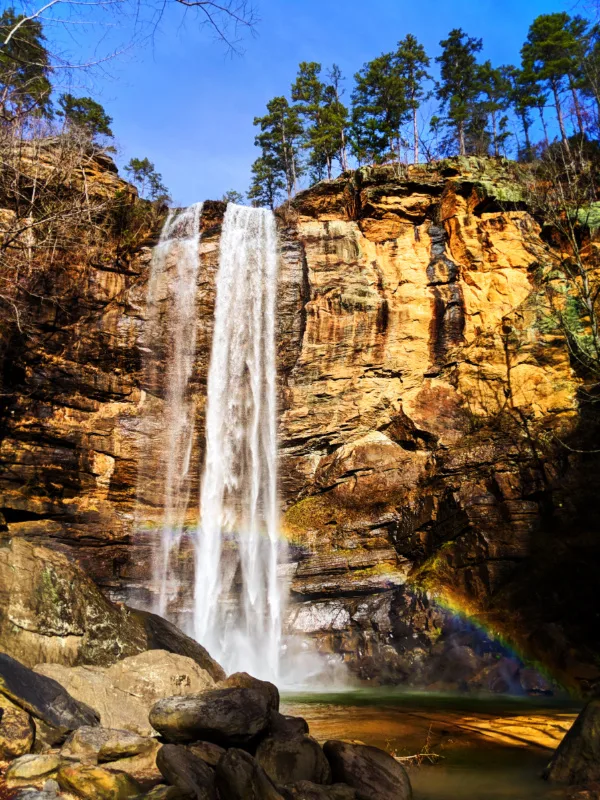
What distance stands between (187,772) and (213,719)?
0.99 metres

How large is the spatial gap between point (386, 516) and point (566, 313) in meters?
8.55

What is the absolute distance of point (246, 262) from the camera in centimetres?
2258

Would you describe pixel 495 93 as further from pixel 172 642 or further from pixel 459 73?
pixel 172 642

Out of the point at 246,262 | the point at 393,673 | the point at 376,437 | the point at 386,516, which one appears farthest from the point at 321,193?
the point at 393,673

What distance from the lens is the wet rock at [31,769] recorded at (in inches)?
178

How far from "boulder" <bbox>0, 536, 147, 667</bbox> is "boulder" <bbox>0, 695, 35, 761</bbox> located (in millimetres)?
2402

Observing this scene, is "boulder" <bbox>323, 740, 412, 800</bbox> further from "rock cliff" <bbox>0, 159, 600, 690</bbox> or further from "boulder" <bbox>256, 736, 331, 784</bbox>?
"rock cliff" <bbox>0, 159, 600, 690</bbox>

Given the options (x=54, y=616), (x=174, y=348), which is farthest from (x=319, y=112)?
(x=54, y=616)

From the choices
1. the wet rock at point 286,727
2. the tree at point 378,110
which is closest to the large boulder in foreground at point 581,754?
the wet rock at point 286,727

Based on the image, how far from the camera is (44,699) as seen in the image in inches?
228

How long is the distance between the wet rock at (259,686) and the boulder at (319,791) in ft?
4.84

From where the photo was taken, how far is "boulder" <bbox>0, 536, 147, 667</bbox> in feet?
25.1

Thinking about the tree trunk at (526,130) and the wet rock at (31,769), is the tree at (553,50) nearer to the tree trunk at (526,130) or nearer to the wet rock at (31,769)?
the tree trunk at (526,130)

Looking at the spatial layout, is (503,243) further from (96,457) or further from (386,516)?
(96,457)
